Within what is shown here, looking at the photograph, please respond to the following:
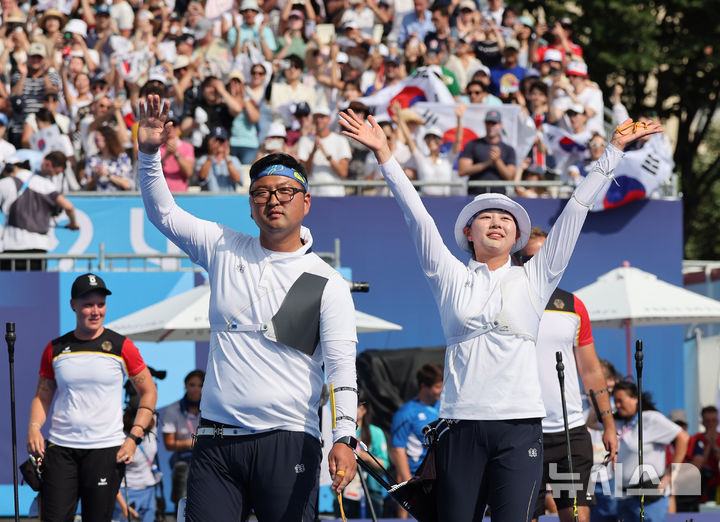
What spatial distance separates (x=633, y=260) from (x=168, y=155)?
5677 millimetres

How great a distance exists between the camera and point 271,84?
53.1 feet

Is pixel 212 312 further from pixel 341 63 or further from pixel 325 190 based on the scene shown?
pixel 341 63

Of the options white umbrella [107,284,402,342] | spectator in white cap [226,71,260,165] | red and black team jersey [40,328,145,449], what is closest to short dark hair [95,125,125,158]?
spectator in white cap [226,71,260,165]

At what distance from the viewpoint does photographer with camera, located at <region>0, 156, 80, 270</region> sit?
44.2 feet

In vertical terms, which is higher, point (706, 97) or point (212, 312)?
point (706, 97)

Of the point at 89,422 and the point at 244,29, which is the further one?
the point at 244,29

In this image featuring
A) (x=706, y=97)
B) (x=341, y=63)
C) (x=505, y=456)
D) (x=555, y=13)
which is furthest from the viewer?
(x=706, y=97)

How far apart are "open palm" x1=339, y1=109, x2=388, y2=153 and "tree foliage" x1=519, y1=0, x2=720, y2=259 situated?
63.5 feet

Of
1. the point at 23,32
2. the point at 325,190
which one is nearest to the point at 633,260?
the point at 325,190

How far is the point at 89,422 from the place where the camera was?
788 centimetres

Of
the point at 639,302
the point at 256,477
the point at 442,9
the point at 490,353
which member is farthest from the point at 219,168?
the point at 256,477

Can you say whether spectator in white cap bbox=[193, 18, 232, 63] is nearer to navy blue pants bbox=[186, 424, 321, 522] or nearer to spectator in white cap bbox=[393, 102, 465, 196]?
spectator in white cap bbox=[393, 102, 465, 196]

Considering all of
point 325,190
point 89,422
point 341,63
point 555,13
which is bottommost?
point 89,422

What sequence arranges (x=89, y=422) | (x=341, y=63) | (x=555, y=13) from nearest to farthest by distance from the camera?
(x=89, y=422) < (x=341, y=63) < (x=555, y=13)
